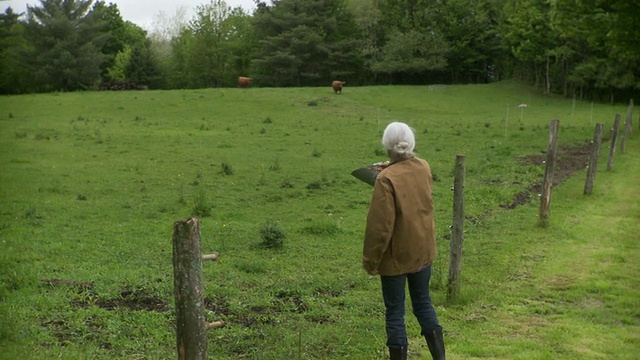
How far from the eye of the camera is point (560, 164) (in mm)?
22719

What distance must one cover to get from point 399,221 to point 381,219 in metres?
0.20

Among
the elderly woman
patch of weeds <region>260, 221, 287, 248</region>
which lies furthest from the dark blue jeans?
patch of weeds <region>260, 221, 287, 248</region>

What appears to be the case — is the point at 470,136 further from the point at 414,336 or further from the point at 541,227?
the point at 414,336

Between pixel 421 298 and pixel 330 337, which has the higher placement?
pixel 421 298

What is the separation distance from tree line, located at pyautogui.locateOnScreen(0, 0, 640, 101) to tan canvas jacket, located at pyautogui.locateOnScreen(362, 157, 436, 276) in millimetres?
45836

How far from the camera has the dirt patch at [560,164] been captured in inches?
640

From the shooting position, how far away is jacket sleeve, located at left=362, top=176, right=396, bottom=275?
5.63 m

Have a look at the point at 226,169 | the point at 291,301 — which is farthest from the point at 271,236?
the point at 226,169

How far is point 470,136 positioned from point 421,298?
25.2m

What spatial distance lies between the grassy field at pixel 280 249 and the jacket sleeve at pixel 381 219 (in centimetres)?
149

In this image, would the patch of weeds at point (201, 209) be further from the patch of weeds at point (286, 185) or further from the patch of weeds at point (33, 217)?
the patch of weeds at point (286, 185)

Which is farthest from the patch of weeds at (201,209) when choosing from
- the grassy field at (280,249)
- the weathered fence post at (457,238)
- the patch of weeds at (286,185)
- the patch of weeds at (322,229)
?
the weathered fence post at (457,238)

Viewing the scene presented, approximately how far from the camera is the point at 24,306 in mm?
7562

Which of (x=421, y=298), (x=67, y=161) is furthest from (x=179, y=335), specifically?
(x=67, y=161)
